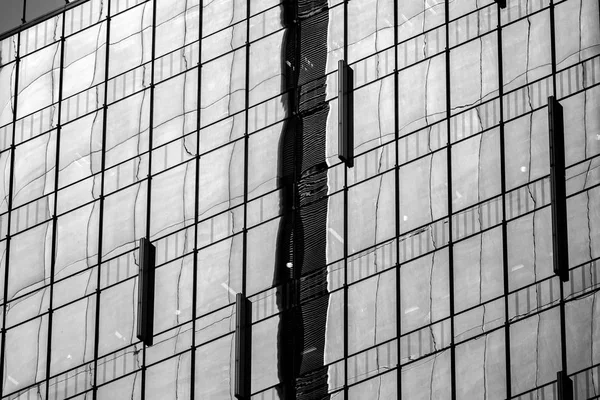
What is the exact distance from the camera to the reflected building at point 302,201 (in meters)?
49.4

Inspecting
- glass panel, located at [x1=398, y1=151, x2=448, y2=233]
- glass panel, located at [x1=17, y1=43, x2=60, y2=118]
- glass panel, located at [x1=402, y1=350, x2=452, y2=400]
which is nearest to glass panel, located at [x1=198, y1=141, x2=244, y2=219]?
glass panel, located at [x1=398, y1=151, x2=448, y2=233]

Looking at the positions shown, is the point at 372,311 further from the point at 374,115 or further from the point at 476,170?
the point at 374,115

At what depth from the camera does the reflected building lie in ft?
162

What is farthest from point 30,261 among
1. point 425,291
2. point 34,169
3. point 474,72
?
point 474,72

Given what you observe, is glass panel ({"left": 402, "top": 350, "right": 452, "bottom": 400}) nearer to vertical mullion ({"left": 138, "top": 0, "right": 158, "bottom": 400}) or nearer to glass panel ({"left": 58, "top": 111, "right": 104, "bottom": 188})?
vertical mullion ({"left": 138, "top": 0, "right": 158, "bottom": 400})

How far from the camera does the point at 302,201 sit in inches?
2125

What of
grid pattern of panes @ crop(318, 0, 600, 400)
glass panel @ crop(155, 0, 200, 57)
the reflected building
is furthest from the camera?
glass panel @ crop(155, 0, 200, 57)

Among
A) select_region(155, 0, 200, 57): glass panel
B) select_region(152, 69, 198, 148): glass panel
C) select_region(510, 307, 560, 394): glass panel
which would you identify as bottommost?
select_region(510, 307, 560, 394): glass panel

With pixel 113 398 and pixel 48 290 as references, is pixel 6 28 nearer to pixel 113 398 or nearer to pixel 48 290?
pixel 48 290

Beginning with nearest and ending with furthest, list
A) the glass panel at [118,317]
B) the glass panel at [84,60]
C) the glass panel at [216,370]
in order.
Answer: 1. the glass panel at [216,370]
2. the glass panel at [118,317]
3. the glass panel at [84,60]

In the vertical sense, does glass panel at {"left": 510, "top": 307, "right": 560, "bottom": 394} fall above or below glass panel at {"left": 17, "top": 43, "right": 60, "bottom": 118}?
below

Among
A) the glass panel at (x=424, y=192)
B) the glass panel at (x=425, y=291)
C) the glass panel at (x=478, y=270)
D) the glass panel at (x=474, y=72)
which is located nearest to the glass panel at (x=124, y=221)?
the glass panel at (x=424, y=192)

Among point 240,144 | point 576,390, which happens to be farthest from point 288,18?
point 576,390

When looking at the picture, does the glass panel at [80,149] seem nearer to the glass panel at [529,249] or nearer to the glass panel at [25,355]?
the glass panel at [25,355]
